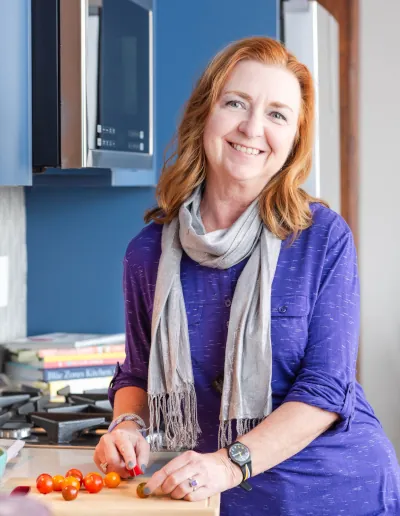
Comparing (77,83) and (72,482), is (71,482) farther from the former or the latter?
(77,83)

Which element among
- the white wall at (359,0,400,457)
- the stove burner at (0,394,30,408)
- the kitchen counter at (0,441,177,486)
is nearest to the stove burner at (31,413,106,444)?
the kitchen counter at (0,441,177,486)

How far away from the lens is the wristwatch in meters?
1.61

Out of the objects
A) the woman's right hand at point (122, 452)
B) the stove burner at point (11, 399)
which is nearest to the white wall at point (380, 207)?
the stove burner at point (11, 399)

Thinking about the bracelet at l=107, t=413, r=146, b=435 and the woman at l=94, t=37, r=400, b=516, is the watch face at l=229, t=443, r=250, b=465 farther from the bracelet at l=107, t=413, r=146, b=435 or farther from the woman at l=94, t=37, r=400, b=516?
the bracelet at l=107, t=413, r=146, b=435

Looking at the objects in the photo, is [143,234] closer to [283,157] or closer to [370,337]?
[283,157]

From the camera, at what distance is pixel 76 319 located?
3.25m

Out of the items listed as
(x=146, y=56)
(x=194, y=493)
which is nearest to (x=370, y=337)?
(x=146, y=56)

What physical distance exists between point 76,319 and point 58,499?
1.70m

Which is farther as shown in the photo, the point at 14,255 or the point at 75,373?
the point at 14,255

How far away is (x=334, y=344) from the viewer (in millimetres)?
1742

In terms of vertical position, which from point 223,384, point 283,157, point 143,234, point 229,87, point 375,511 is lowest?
point 375,511

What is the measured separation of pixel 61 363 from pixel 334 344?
132cm

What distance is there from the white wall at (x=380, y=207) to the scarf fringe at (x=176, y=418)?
287cm

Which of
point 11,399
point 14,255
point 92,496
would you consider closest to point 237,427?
point 92,496
